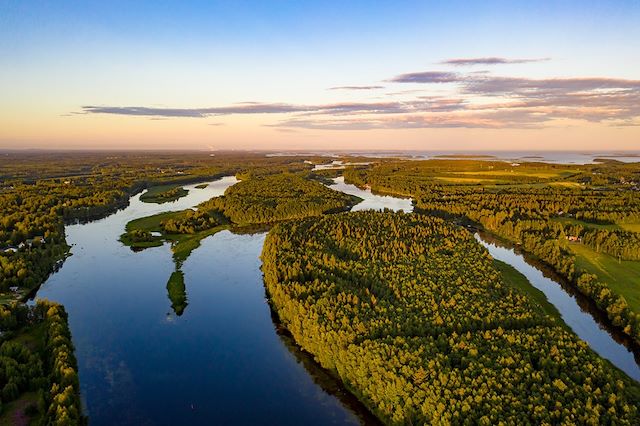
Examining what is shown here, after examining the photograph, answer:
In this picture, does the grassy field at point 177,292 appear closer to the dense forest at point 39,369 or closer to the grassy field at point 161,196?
the dense forest at point 39,369

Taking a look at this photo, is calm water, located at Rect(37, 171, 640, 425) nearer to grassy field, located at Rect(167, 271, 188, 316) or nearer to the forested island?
grassy field, located at Rect(167, 271, 188, 316)

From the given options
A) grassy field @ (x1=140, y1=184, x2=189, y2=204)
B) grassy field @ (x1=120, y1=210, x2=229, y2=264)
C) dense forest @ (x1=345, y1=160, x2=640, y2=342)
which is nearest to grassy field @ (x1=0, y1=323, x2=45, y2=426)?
grassy field @ (x1=120, y1=210, x2=229, y2=264)

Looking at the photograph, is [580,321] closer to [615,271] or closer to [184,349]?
[615,271]

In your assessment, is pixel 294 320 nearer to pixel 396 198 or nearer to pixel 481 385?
pixel 481 385

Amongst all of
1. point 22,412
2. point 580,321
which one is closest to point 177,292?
point 22,412

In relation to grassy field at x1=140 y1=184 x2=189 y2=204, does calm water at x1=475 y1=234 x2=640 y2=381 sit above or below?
below

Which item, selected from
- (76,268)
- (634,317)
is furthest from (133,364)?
(634,317)
